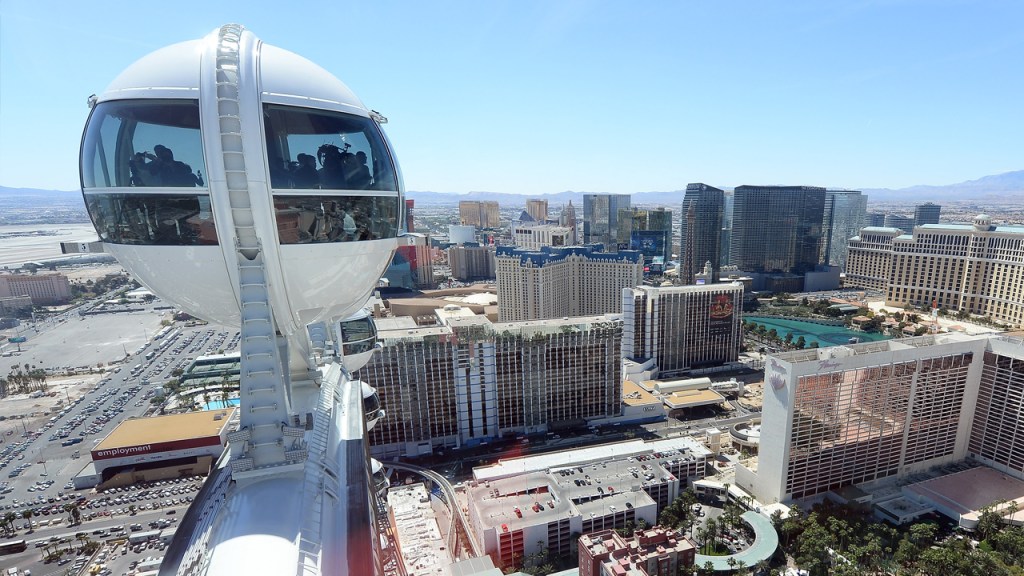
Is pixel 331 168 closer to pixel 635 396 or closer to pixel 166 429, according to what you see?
pixel 635 396

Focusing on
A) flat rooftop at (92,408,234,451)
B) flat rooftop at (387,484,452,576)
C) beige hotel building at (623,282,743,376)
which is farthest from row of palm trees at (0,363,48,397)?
beige hotel building at (623,282,743,376)

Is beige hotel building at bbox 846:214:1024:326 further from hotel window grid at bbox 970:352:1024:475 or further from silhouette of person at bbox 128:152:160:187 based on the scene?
silhouette of person at bbox 128:152:160:187

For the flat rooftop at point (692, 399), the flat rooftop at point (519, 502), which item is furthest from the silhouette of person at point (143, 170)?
the flat rooftop at point (692, 399)

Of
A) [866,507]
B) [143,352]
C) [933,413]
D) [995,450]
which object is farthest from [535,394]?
[143,352]

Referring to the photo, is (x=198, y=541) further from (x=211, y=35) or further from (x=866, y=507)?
(x=866, y=507)

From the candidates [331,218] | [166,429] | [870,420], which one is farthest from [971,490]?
[166,429]
